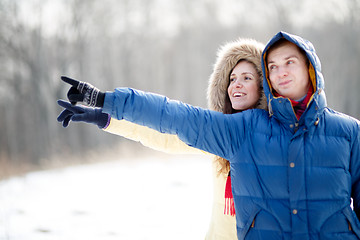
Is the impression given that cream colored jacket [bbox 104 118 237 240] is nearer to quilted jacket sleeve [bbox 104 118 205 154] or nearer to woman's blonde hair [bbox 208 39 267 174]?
quilted jacket sleeve [bbox 104 118 205 154]

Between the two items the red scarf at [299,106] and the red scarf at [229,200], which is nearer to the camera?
the red scarf at [299,106]

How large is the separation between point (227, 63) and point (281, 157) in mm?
999

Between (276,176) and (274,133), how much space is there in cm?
21

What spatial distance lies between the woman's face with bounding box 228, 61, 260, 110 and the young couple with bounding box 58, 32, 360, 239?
0.45 meters

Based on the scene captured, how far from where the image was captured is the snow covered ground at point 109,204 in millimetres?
4008

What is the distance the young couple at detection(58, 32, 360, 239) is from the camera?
141cm

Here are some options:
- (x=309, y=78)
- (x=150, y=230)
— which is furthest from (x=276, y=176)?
(x=150, y=230)

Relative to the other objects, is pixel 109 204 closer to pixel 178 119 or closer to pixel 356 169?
pixel 178 119

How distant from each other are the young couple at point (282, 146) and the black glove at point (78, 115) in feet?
0.14

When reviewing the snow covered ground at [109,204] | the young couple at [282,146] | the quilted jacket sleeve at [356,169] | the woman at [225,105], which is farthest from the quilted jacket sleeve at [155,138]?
the snow covered ground at [109,204]

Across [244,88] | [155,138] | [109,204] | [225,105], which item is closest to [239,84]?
[244,88]

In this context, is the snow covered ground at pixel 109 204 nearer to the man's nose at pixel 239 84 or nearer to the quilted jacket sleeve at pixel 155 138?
the quilted jacket sleeve at pixel 155 138

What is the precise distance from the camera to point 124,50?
17562mm

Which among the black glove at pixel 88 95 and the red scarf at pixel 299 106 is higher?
the black glove at pixel 88 95
